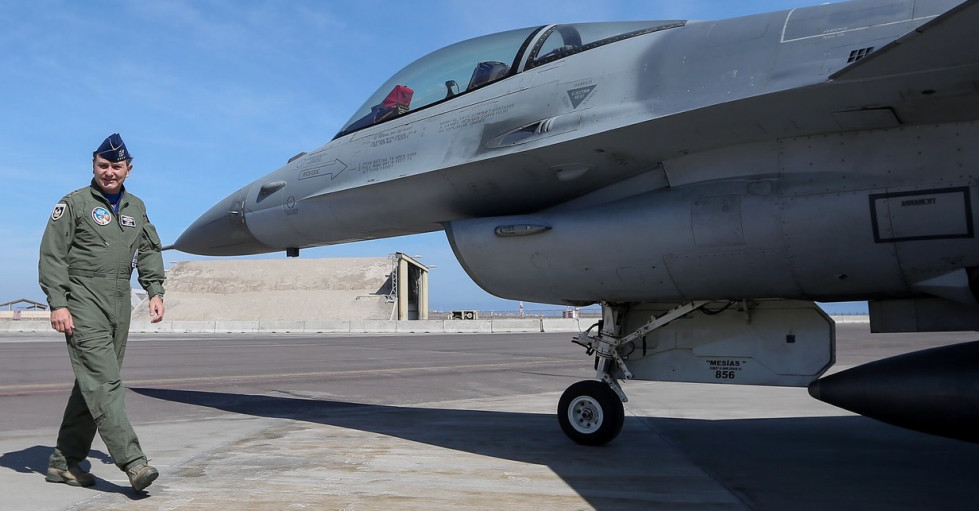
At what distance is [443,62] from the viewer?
23.9ft

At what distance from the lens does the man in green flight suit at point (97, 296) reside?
173 inches

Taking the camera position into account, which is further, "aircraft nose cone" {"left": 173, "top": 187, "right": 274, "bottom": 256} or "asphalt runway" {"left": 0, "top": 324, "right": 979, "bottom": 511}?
"aircraft nose cone" {"left": 173, "top": 187, "right": 274, "bottom": 256}

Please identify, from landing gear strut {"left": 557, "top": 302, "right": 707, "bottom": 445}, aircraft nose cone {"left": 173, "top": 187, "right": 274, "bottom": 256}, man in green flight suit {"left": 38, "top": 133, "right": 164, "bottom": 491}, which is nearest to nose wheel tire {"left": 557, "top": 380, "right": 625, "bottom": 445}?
landing gear strut {"left": 557, "top": 302, "right": 707, "bottom": 445}

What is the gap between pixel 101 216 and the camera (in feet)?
15.5

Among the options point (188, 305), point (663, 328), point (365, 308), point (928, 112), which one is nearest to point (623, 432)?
point (663, 328)

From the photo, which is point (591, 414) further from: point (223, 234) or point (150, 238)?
point (223, 234)

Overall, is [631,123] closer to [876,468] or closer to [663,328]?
[663,328]

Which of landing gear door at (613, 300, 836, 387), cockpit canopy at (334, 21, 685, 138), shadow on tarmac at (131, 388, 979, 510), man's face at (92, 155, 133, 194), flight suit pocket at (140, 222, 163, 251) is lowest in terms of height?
shadow on tarmac at (131, 388, 979, 510)

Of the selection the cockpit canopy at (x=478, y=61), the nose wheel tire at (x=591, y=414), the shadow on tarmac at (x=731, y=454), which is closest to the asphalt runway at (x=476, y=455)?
the shadow on tarmac at (x=731, y=454)

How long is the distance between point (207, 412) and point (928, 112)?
25.1 feet

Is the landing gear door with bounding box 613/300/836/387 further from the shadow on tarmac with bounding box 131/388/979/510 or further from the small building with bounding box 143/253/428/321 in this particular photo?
the small building with bounding box 143/253/428/321

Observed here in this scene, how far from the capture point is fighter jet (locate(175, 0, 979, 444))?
182 inches

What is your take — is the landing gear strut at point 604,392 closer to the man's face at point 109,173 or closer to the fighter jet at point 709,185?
the fighter jet at point 709,185

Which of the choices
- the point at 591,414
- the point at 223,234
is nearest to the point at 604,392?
the point at 591,414
